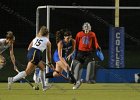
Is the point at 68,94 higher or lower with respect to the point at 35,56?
lower

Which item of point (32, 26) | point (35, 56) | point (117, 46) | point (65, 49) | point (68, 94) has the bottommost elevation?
point (68, 94)

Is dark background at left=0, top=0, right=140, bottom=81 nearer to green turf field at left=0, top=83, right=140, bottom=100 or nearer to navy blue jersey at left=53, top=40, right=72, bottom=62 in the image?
navy blue jersey at left=53, top=40, right=72, bottom=62

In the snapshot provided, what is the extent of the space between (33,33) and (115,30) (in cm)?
1084

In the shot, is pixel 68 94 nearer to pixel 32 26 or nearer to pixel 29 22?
pixel 29 22

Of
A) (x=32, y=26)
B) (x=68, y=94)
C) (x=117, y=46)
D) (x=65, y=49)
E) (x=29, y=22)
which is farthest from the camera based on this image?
(x=32, y=26)

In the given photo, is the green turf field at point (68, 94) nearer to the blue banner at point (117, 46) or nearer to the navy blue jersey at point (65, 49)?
the navy blue jersey at point (65, 49)

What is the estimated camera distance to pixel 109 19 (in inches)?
807

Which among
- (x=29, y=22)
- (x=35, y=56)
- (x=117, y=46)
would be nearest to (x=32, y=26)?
(x=29, y=22)

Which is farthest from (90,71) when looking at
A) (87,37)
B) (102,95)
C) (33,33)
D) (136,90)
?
(33,33)

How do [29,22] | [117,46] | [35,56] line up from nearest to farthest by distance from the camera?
[35,56] < [117,46] < [29,22]

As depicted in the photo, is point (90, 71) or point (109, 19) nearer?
point (90, 71)

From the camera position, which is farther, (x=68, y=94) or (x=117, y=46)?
(x=117, y=46)

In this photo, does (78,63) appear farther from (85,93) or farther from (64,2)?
(64,2)

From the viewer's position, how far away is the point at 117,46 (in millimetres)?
19422
